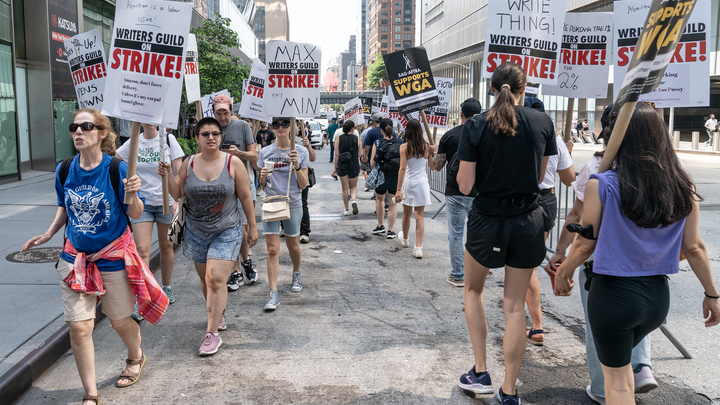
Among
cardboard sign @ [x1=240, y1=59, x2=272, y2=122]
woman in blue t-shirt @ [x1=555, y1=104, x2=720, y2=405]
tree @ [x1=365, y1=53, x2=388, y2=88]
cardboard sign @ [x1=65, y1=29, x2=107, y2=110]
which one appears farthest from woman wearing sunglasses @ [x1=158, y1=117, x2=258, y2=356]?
tree @ [x1=365, y1=53, x2=388, y2=88]

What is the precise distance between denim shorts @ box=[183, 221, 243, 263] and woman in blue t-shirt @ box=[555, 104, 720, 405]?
293 cm

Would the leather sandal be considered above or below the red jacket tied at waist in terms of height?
below

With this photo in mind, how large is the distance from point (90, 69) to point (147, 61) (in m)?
3.02

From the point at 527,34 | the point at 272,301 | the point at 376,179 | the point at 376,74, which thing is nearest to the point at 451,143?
the point at 527,34

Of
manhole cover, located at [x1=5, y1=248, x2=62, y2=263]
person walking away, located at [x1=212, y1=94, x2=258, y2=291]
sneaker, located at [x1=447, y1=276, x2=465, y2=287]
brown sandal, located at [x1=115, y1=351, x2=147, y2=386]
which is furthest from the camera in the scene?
manhole cover, located at [x1=5, y1=248, x2=62, y2=263]

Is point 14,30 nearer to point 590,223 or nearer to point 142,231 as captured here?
point 142,231

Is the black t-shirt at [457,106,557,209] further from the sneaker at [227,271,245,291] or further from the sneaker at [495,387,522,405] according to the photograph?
the sneaker at [227,271,245,291]

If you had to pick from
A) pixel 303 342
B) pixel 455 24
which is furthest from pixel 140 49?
pixel 455 24

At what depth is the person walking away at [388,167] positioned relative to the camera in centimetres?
946

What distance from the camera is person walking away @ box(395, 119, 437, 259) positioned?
8.19 m

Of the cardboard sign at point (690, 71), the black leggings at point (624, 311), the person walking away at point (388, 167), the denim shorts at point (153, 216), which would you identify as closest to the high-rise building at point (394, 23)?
the person walking away at point (388, 167)

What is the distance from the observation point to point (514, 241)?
369 centimetres

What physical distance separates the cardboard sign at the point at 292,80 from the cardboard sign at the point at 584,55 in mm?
2611

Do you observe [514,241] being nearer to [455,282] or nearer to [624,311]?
[624,311]
